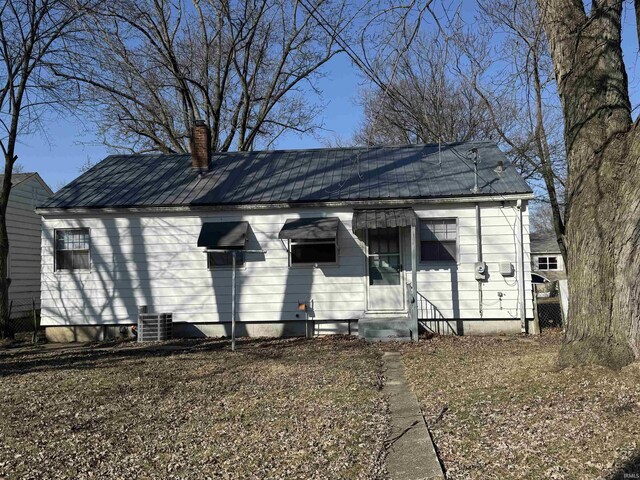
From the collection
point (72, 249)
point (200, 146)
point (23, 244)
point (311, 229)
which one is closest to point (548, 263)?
point (200, 146)

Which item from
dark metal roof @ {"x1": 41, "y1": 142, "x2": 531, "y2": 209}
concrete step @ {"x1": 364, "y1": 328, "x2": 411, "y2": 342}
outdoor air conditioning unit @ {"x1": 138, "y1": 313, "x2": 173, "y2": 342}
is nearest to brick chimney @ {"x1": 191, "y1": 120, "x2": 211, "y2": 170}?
dark metal roof @ {"x1": 41, "y1": 142, "x2": 531, "y2": 209}

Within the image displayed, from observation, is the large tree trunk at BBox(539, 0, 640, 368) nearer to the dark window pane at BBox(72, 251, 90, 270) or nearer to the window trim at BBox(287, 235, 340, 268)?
the window trim at BBox(287, 235, 340, 268)

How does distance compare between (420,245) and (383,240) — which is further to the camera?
(383,240)

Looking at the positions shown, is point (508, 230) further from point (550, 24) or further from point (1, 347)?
point (1, 347)

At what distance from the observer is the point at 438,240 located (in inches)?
444

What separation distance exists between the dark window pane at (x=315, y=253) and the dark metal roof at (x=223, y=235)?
1157mm

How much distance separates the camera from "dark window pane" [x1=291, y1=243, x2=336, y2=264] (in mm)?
11453

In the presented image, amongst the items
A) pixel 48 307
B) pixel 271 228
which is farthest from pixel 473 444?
pixel 48 307

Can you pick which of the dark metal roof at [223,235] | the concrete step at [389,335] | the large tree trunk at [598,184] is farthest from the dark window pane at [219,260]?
the large tree trunk at [598,184]

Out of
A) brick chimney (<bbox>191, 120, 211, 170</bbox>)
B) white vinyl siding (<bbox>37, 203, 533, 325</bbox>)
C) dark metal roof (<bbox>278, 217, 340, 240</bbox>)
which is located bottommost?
white vinyl siding (<bbox>37, 203, 533, 325</bbox>)

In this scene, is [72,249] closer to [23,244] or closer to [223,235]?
[223,235]

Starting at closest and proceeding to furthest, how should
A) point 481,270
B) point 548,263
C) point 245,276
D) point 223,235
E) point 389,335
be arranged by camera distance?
point 389,335 → point 481,270 → point 223,235 → point 245,276 → point 548,263

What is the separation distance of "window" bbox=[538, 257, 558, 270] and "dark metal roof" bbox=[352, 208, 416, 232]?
106 feet

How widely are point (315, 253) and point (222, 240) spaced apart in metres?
2.04
